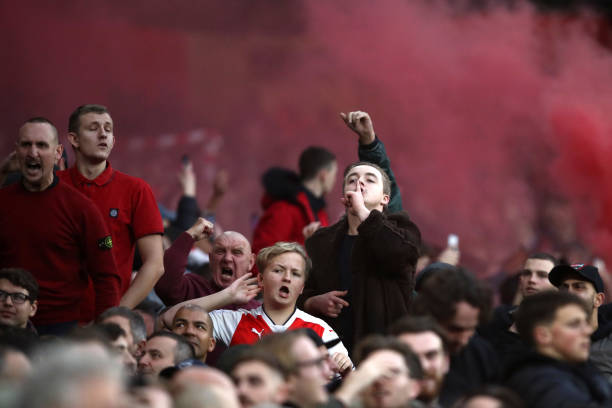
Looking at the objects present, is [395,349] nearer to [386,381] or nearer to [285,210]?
[386,381]

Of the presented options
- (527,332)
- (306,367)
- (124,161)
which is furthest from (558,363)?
(124,161)

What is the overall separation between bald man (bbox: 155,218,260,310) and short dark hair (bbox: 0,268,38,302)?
1.00 meters

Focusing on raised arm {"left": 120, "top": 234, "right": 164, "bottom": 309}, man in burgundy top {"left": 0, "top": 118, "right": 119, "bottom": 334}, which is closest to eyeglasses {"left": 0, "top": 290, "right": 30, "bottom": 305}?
man in burgundy top {"left": 0, "top": 118, "right": 119, "bottom": 334}

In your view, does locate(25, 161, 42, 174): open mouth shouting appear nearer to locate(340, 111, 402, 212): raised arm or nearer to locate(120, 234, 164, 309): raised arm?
locate(120, 234, 164, 309): raised arm

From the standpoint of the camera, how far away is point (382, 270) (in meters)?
5.15

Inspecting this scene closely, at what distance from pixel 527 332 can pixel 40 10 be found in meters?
6.27

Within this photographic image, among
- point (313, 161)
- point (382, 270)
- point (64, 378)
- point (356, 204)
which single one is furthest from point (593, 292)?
point (64, 378)

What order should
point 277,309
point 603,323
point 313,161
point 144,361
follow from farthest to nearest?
point 313,161 < point 603,323 < point 277,309 < point 144,361

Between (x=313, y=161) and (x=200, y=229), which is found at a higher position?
(x=313, y=161)

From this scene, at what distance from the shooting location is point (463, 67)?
34.5 feet

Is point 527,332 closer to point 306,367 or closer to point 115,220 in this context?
point 306,367

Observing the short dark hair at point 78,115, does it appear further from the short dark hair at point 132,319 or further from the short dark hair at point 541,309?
the short dark hair at point 541,309

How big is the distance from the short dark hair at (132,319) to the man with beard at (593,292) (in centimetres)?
220

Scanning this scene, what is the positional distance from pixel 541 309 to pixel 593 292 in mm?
1530
